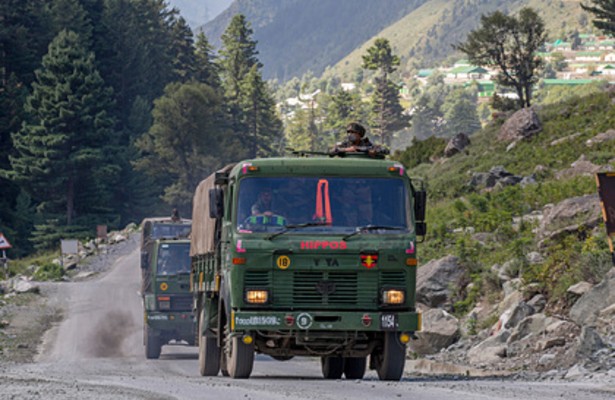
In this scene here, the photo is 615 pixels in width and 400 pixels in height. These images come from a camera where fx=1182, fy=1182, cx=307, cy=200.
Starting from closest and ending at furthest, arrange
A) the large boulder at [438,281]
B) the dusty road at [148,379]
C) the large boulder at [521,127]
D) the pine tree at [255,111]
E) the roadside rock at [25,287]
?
the dusty road at [148,379]
the large boulder at [438,281]
the roadside rock at [25,287]
the large boulder at [521,127]
the pine tree at [255,111]

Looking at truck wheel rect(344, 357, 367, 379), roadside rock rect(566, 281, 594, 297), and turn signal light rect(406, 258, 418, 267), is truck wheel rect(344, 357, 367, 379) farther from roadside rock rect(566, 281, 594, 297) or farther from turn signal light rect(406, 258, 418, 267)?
roadside rock rect(566, 281, 594, 297)

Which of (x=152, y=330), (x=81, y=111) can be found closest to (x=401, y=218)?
(x=152, y=330)

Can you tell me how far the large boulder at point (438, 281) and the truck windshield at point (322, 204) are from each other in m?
13.0

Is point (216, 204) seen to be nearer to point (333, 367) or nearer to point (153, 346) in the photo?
point (333, 367)

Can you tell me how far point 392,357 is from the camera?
16.1 meters

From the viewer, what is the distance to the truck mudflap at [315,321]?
15.5 metres

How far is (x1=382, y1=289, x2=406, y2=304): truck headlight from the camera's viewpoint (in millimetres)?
15602

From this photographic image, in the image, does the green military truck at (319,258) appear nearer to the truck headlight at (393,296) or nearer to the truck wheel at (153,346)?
the truck headlight at (393,296)

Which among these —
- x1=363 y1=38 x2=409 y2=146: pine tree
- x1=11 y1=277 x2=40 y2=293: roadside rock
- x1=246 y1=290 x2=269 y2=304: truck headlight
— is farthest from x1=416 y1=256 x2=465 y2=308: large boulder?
x1=363 y1=38 x2=409 y2=146: pine tree

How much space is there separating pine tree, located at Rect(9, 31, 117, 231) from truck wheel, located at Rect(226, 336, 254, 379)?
257 feet

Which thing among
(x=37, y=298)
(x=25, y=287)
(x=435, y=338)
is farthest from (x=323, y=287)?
(x=25, y=287)

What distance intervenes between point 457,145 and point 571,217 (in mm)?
36488

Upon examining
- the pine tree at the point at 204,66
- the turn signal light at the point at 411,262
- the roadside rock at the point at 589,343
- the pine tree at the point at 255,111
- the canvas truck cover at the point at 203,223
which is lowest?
the roadside rock at the point at 589,343

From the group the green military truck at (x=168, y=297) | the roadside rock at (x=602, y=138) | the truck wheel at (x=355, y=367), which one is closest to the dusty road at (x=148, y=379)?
the green military truck at (x=168, y=297)
